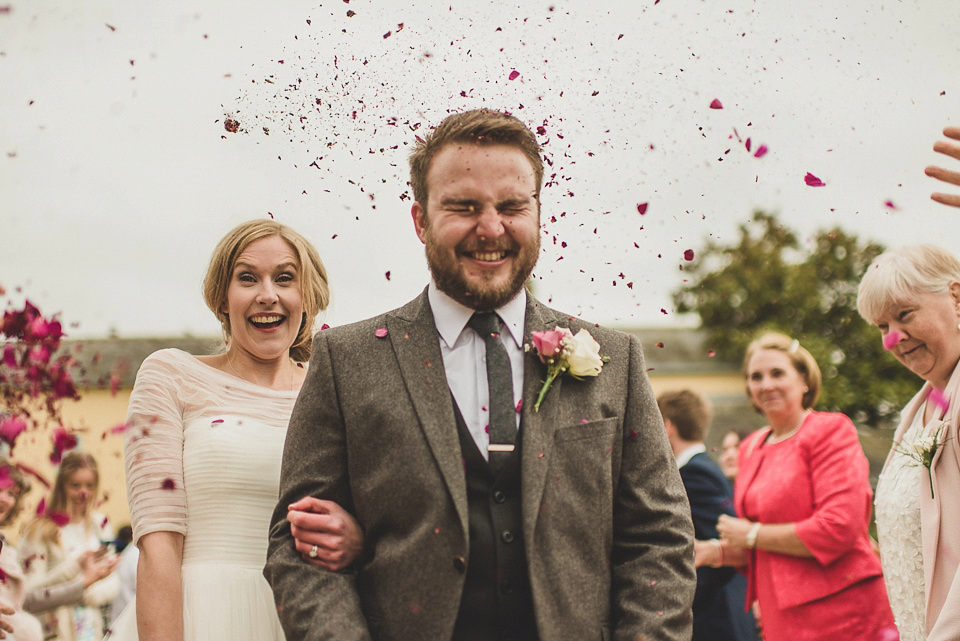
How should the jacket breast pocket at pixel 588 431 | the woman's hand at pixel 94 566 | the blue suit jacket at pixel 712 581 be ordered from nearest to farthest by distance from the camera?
1. the jacket breast pocket at pixel 588 431
2. the woman's hand at pixel 94 566
3. the blue suit jacket at pixel 712 581

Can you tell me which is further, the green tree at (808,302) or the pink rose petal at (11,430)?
the green tree at (808,302)

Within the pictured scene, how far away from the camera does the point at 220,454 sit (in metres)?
3.13

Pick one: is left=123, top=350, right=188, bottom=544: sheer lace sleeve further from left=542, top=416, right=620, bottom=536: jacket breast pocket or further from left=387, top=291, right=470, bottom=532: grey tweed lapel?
left=542, top=416, right=620, bottom=536: jacket breast pocket

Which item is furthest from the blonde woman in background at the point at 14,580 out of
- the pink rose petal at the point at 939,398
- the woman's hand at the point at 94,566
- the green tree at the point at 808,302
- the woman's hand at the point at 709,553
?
the green tree at the point at 808,302

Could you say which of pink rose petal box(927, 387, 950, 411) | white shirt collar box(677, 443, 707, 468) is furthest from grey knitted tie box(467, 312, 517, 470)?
white shirt collar box(677, 443, 707, 468)

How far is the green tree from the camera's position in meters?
29.0

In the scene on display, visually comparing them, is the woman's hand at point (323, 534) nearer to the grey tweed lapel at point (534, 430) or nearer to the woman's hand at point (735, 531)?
the grey tweed lapel at point (534, 430)

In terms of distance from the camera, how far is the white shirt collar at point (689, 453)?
5121 mm

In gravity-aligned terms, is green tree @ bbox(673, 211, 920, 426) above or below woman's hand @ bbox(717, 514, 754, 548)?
above

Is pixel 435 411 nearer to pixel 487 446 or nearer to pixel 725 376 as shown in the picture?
pixel 487 446

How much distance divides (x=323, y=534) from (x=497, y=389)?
2.11 ft

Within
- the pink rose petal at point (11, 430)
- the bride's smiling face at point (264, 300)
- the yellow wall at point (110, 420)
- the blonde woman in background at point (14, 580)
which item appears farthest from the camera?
the yellow wall at point (110, 420)

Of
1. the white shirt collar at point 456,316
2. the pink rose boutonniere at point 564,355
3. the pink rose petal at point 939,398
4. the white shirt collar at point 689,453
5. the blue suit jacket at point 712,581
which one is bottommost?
the blue suit jacket at point 712,581

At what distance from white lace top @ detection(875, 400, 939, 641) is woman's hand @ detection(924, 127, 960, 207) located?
1.23m
